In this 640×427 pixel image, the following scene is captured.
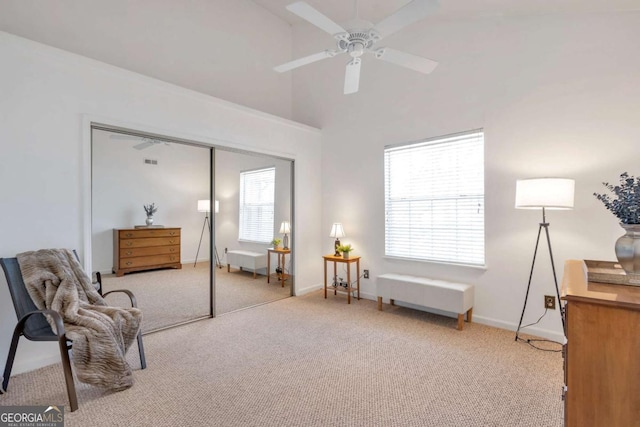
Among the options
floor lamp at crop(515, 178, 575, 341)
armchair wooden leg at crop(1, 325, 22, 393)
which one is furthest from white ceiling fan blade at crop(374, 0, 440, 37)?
armchair wooden leg at crop(1, 325, 22, 393)

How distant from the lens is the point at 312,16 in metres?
2.16

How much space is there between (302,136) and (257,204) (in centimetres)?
130

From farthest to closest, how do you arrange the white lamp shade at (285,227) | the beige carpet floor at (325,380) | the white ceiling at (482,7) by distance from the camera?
the white lamp shade at (285,227) < the white ceiling at (482,7) < the beige carpet floor at (325,380)

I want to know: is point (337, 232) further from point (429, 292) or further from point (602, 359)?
point (602, 359)

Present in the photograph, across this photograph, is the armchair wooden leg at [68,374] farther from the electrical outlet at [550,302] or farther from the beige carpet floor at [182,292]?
the electrical outlet at [550,302]

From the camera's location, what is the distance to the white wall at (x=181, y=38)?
10.4 ft

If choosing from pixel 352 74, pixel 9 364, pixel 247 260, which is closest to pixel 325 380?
pixel 247 260

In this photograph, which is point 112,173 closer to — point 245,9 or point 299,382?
point 299,382

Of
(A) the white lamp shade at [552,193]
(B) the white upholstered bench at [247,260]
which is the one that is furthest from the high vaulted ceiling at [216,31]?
(B) the white upholstered bench at [247,260]

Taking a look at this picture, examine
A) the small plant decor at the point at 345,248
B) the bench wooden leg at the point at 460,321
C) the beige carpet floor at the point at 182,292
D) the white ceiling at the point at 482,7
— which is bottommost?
the bench wooden leg at the point at 460,321

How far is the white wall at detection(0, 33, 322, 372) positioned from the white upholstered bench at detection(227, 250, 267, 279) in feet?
4.94

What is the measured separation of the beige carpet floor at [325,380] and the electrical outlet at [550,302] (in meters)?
0.48

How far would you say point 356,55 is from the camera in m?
2.56

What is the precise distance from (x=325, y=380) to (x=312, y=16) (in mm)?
2606
